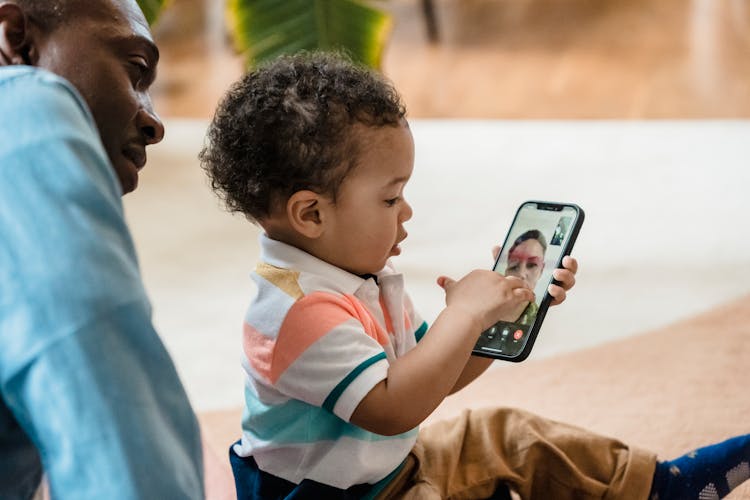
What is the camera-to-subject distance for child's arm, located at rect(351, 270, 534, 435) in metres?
0.93

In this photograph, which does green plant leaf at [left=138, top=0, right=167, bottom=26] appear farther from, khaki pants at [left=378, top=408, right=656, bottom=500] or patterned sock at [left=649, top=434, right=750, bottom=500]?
patterned sock at [left=649, top=434, right=750, bottom=500]

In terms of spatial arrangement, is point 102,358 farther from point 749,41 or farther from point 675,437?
point 749,41

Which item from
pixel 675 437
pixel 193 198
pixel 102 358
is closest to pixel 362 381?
pixel 102 358

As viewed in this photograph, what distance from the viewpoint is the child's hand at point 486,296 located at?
991 millimetres

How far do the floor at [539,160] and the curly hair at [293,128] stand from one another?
85cm

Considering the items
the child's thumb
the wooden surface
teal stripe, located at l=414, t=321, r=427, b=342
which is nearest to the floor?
the wooden surface

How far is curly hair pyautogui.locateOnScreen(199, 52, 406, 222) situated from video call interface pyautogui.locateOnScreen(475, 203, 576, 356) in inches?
8.5

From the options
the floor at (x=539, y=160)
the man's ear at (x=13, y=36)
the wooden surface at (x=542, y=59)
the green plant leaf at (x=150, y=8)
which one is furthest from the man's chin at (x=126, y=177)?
the wooden surface at (x=542, y=59)

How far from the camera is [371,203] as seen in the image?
3.25ft

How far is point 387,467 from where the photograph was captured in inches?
40.4

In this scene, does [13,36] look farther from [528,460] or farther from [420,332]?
[528,460]

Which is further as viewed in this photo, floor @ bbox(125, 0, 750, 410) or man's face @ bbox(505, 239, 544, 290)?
floor @ bbox(125, 0, 750, 410)

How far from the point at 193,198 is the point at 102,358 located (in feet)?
7.98

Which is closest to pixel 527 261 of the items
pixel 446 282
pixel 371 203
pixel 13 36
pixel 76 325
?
pixel 446 282
